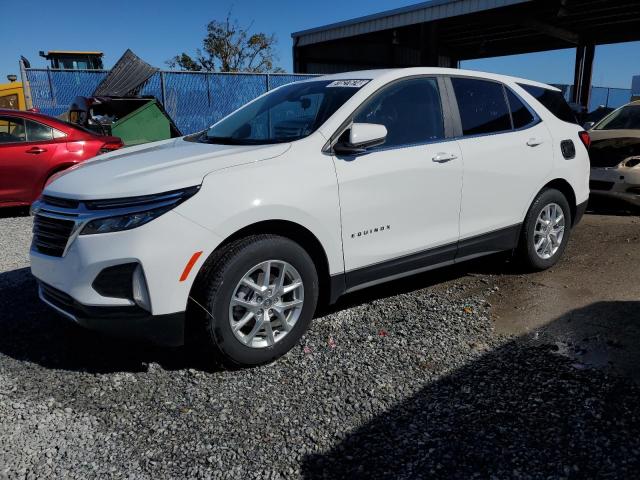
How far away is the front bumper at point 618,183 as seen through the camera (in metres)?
6.92

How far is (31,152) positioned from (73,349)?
5.05 metres

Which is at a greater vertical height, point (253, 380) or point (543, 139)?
point (543, 139)

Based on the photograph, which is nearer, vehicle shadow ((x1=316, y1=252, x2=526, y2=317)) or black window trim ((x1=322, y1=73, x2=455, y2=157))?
black window trim ((x1=322, y1=73, x2=455, y2=157))

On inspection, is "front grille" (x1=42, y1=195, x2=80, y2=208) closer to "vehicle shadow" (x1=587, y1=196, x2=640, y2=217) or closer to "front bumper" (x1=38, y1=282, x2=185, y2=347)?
"front bumper" (x1=38, y1=282, x2=185, y2=347)

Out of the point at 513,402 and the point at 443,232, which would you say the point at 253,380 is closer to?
the point at 513,402

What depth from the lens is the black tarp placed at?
14.0 m

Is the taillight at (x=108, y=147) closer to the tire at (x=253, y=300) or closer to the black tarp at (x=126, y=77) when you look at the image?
the tire at (x=253, y=300)

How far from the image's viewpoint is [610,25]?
63.0 feet

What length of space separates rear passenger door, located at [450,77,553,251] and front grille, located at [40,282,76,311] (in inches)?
107

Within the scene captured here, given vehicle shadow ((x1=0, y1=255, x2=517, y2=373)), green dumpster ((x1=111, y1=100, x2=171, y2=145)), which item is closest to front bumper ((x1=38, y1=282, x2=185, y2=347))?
vehicle shadow ((x1=0, y1=255, x2=517, y2=373))

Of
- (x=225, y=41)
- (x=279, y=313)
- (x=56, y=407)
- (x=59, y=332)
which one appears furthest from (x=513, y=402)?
(x=225, y=41)

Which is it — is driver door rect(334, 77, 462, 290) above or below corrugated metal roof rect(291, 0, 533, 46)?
below

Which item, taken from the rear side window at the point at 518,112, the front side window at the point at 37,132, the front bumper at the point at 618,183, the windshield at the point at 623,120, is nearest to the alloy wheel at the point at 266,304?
the rear side window at the point at 518,112

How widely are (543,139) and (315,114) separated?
215cm
